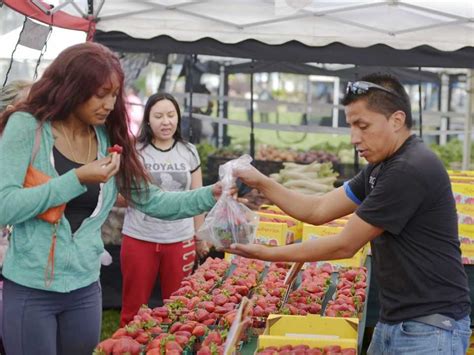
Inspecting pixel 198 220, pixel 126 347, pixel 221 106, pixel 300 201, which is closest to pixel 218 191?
pixel 300 201

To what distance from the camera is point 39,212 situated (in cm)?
281

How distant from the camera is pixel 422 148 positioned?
2812 millimetres

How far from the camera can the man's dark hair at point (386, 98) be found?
2.83 m

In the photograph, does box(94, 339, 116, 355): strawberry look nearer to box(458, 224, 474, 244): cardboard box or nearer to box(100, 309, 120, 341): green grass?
box(458, 224, 474, 244): cardboard box

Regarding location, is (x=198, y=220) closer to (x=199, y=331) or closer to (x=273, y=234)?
(x=273, y=234)

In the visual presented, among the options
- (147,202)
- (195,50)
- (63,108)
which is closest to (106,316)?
(195,50)

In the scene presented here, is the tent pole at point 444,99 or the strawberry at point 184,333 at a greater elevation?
the tent pole at point 444,99

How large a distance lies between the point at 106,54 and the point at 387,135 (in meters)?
1.03

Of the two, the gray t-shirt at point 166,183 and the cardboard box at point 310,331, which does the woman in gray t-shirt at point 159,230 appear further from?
the cardboard box at point 310,331

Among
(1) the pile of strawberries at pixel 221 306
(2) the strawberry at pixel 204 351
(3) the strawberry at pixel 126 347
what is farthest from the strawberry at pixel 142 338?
(2) the strawberry at pixel 204 351

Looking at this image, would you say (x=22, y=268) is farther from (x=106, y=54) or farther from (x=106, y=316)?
(x=106, y=316)

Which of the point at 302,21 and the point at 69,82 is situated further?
the point at 302,21

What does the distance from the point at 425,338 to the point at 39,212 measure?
138 centimetres

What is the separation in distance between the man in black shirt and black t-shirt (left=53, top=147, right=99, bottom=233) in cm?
89
